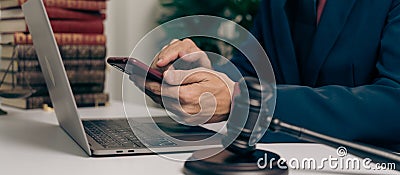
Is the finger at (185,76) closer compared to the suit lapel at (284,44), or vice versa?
the finger at (185,76)

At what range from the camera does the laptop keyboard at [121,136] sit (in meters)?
0.71

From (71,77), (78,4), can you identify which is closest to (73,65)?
(71,77)

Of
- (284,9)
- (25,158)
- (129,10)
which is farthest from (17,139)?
(129,10)

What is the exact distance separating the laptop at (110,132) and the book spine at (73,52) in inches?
14.5

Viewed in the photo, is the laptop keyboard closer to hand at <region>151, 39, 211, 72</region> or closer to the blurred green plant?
hand at <region>151, 39, 211, 72</region>

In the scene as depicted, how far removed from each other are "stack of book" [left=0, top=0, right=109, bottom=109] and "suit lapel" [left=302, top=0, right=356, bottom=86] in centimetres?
59

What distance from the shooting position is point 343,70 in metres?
0.96

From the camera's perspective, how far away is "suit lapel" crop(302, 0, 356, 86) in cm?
93

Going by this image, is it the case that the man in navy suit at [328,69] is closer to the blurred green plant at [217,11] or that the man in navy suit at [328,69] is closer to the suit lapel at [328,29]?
the suit lapel at [328,29]

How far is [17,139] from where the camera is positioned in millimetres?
831

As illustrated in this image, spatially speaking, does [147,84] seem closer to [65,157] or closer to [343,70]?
[65,157]

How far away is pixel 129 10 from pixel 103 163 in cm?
187

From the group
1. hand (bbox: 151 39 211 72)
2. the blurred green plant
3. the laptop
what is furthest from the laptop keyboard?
the blurred green plant

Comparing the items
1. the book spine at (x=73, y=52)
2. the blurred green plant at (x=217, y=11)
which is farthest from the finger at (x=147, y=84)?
the blurred green plant at (x=217, y=11)
